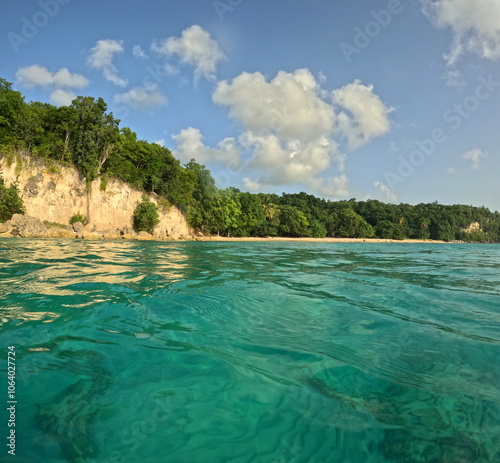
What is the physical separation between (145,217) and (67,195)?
9946 millimetres

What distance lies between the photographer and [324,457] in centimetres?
171

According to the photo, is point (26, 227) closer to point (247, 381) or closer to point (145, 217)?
point (145, 217)

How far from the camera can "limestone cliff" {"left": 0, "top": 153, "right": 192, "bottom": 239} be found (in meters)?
33.7

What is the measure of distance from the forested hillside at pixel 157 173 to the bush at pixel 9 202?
4.62m

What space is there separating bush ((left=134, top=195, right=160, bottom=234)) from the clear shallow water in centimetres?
3881

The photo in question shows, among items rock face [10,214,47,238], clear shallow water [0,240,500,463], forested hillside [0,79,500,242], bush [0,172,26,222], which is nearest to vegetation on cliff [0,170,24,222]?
bush [0,172,26,222]

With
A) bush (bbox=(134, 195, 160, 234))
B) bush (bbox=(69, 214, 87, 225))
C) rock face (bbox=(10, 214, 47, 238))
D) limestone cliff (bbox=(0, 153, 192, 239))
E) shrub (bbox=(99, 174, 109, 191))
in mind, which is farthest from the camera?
bush (bbox=(134, 195, 160, 234))

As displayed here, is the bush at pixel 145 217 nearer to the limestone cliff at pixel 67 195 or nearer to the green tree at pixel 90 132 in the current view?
the limestone cliff at pixel 67 195

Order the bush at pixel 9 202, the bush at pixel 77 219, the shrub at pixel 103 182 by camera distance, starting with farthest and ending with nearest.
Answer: the shrub at pixel 103 182, the bush at pixel 77 219, the bush at pixel 9 202

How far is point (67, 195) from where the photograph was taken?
120ft

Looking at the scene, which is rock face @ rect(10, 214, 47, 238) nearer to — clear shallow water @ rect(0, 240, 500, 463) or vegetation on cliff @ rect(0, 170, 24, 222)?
vegetation on cliff @ rect(0, 170, 24, 222)

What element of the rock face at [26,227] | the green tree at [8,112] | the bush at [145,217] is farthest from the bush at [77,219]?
the green tree at [8,112]

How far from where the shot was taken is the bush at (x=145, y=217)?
137 ft

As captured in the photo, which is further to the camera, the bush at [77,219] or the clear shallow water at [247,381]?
the bush at [77,219]
